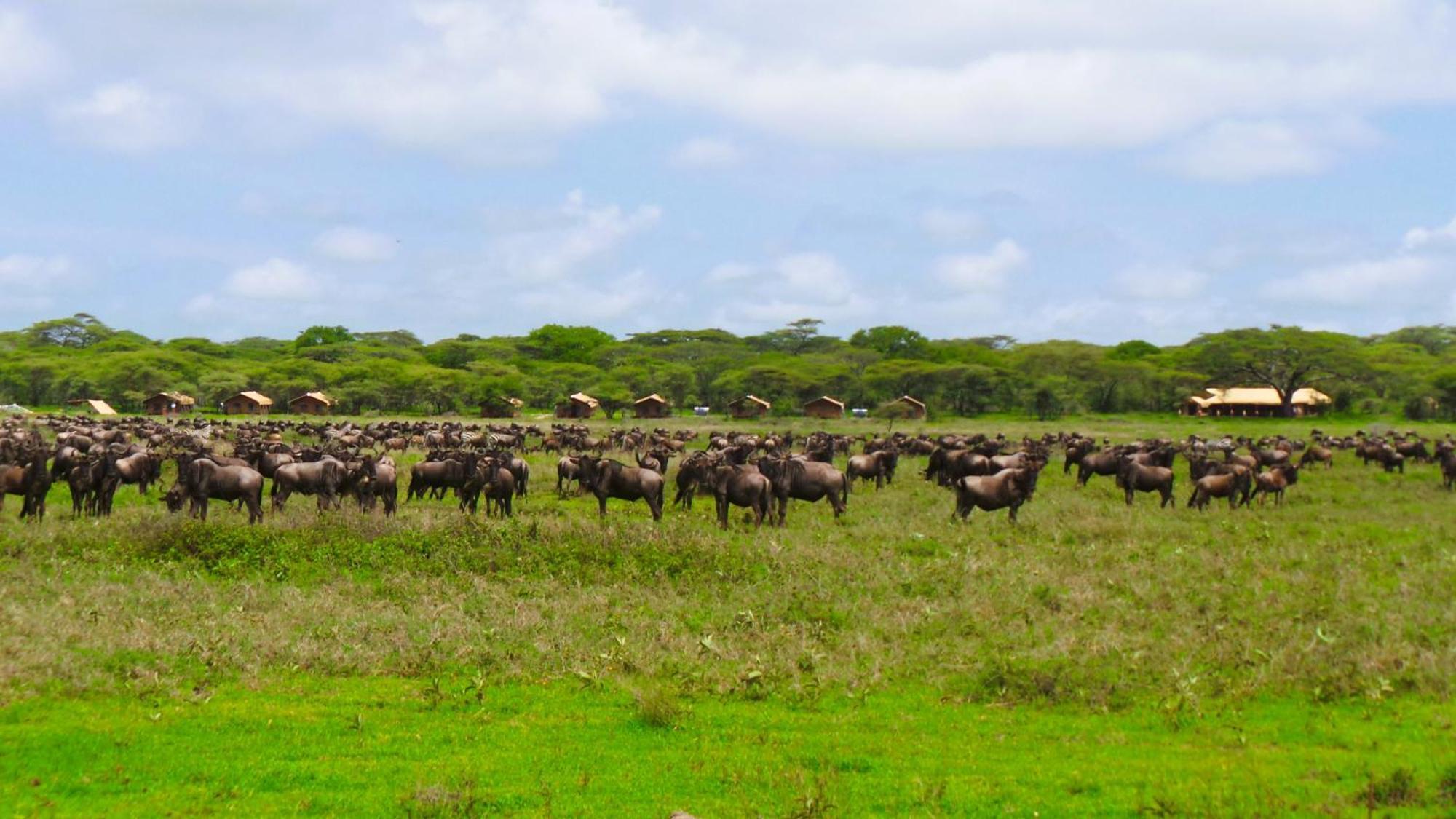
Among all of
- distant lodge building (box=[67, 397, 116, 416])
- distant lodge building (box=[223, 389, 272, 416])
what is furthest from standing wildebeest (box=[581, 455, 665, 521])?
distant lodge building (box=[223, 389, 272, 416])

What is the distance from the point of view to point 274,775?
8.48 metres

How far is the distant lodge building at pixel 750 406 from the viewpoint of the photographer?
91.3 metres

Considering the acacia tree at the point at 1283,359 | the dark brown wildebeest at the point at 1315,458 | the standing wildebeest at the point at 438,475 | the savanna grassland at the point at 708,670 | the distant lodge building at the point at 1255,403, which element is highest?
the acacia tree at the point at 1283,359

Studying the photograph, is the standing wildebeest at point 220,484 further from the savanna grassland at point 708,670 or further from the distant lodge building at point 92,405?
the distant lodge building at point 92,405

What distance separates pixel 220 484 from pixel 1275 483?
25232 millimetres

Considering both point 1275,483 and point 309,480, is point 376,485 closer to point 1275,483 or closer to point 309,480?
point 309,480

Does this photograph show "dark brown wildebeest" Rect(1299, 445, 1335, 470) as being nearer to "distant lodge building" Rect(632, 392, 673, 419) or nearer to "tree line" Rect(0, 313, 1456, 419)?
"tree line" Rect(0, 313, 1456, 419)

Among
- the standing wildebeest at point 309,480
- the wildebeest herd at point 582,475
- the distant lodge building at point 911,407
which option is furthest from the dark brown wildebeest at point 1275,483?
the distant lodge building at point 911,407

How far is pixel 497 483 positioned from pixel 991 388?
7211 cm

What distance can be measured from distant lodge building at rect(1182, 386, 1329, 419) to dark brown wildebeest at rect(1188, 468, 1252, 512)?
6288 centimetres

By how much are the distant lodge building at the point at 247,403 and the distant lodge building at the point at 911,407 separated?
5722cm

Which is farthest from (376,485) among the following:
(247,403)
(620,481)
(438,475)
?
(247,403)

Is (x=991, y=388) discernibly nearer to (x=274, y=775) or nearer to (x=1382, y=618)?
(x=1382, y=618)

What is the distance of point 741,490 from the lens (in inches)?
850
